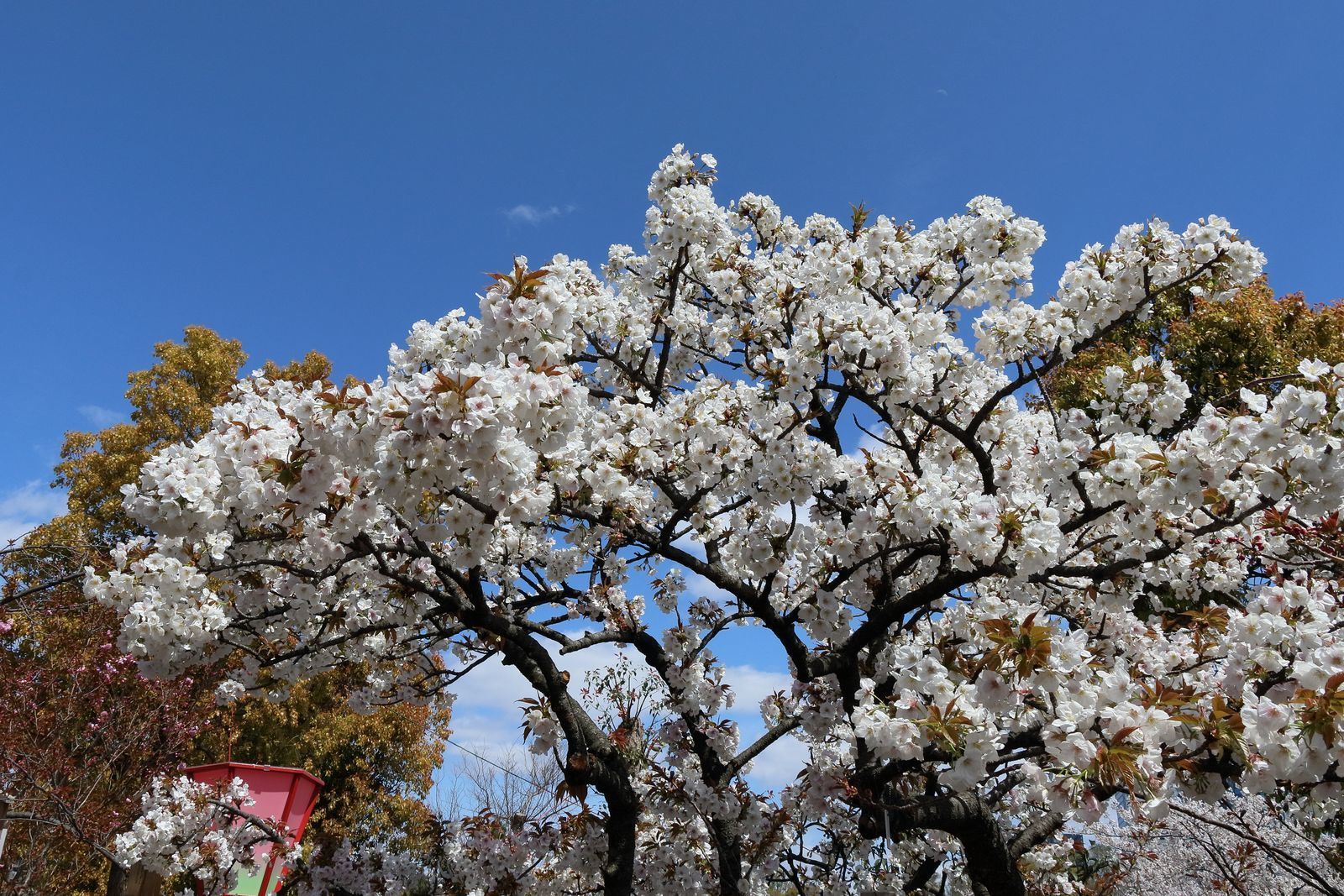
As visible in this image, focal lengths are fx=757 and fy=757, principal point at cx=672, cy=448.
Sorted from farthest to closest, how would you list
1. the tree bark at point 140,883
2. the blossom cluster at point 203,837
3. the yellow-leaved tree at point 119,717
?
1. the yellow-leaved tree at point 119,717
2. the tree bark at point 140,883
3. the blossom cluster at point 203,837

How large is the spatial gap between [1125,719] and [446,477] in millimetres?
2312

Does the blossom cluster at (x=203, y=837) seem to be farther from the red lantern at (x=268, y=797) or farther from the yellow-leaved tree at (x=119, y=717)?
the yellow-leaved tree at (x=119, y=717)

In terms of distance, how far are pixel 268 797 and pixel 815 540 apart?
3.88 m

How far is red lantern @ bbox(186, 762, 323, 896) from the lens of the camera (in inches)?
185

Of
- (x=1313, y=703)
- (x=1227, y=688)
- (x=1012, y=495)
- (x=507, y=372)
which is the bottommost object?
(x=1313, y=703)

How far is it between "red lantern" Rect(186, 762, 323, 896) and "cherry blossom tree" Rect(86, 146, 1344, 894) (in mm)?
584

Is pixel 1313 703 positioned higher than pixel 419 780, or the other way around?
pixel 419 780

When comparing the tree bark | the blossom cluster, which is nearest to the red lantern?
the blossom cluster

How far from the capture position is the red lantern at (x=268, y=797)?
4.69m

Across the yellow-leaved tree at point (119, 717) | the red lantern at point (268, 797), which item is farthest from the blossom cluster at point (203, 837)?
the yellow-leaved tree at point (119, 717)

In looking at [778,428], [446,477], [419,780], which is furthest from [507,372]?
[419,780]

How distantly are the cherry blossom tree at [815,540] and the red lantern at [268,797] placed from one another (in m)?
0.58

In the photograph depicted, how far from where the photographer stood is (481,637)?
5.25 m

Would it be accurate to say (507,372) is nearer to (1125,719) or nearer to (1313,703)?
(1125,719)
